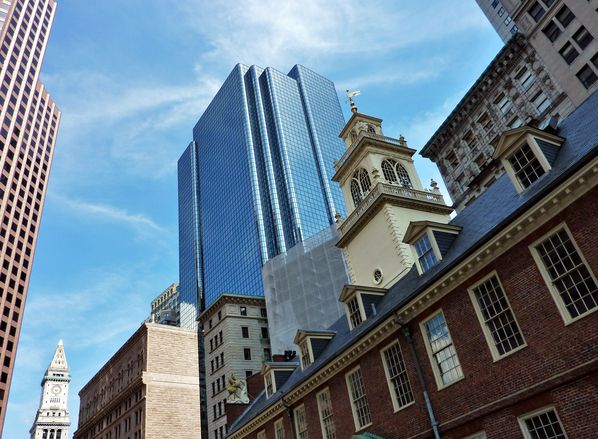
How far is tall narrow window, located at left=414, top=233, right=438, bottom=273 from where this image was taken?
2181 centimetres

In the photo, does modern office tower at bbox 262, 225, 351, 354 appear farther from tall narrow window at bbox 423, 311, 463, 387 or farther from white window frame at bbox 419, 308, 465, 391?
tall narrow window at bbox 423, 311, 463, 387

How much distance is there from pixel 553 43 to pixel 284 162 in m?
108

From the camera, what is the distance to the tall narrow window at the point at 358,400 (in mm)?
21969

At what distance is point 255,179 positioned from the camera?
480ft

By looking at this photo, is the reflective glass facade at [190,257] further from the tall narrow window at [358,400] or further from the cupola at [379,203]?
the tall narrow window at [358,400]

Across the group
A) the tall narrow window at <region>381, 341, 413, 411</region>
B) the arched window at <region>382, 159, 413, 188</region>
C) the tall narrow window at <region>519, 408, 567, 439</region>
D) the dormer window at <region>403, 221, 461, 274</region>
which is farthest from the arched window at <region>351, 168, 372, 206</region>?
the tall narrow window at <region>519, 408, 567, 439</region>

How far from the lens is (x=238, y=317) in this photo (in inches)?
2741

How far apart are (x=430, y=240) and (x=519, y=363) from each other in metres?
7.37

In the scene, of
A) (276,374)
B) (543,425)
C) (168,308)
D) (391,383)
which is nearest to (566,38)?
(276,374)

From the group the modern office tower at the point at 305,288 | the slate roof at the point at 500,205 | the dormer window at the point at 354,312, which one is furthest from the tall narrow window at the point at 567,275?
the modern office tower at the point at 305,288

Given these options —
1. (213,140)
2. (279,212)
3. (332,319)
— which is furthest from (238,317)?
(213,140)

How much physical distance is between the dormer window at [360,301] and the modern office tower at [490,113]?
28.1 meters

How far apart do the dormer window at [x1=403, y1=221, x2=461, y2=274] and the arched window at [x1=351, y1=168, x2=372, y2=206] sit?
14556 millimetres

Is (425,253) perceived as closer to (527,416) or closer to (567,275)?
(567,275)
